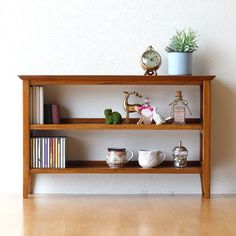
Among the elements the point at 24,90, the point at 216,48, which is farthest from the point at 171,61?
the point at 24,90

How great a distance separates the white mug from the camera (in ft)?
14.0

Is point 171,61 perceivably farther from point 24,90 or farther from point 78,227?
A: point 78,227

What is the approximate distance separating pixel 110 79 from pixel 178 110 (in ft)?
1.74

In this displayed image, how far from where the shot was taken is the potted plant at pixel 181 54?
428cm

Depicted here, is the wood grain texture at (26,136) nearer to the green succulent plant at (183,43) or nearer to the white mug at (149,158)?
the white mug at (149,158)

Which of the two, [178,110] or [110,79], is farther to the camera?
[178,110]

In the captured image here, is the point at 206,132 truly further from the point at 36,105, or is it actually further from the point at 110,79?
the point at 36,105

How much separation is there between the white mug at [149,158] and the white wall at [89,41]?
23cm

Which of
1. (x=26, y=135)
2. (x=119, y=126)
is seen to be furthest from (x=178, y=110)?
(x=26, y=135)

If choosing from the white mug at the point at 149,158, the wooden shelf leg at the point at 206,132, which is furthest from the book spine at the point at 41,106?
the wooden shelf leg at the point at 206,132

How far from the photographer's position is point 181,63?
4277 mm

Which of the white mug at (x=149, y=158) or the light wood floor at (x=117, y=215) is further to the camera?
the white mug at (x=149, y=158)

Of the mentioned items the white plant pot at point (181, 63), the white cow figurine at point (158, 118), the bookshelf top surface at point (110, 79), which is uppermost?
the white plant pot at point (181, 63)

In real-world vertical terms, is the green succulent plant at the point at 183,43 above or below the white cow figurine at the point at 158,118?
above
